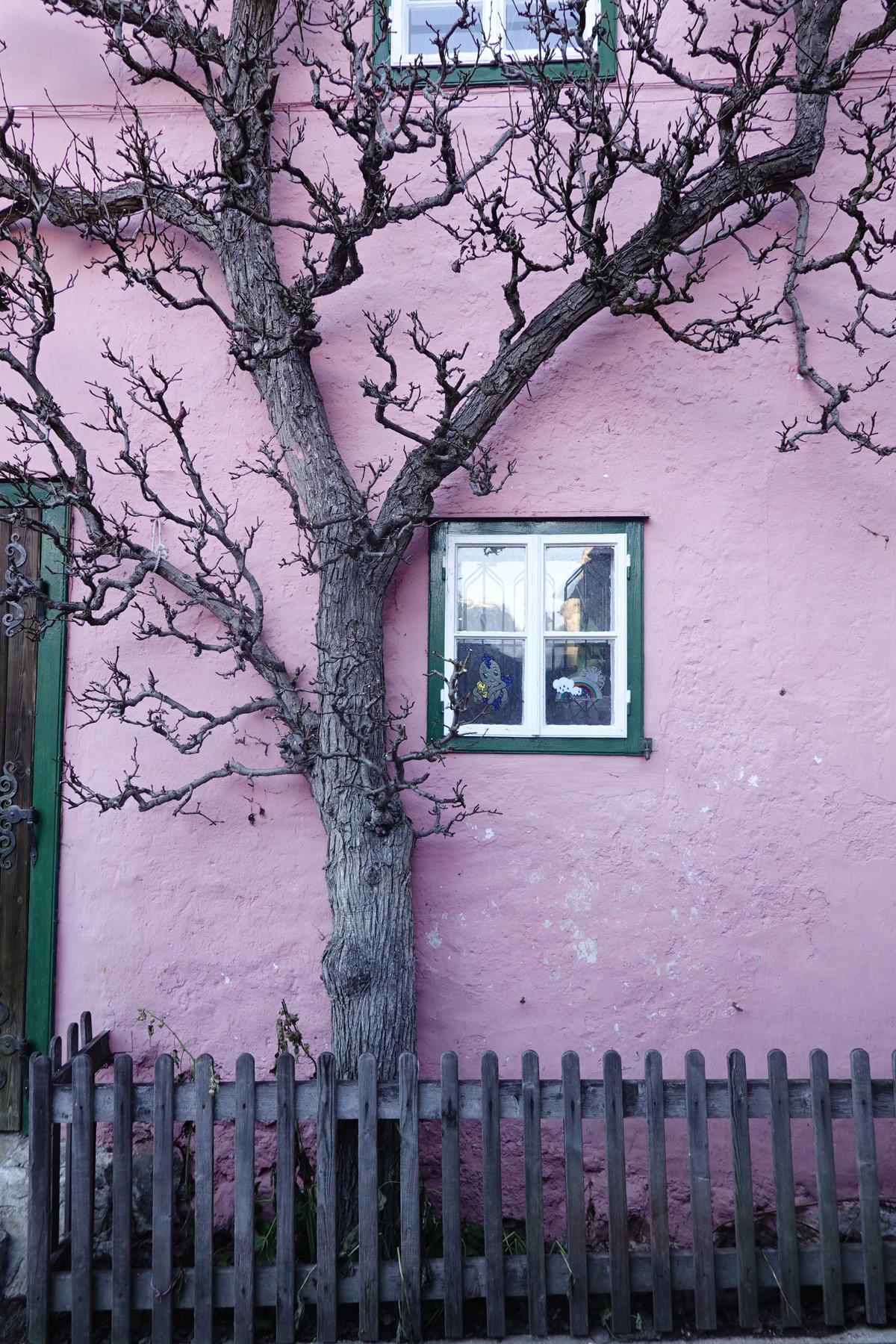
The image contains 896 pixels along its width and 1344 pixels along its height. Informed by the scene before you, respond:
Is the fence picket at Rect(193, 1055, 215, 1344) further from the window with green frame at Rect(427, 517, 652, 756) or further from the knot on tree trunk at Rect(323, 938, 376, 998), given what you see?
the window with green frame at Rect(427, 517, 652, 756)

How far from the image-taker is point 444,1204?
10.3 ft

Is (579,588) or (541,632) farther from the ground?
(579,588)

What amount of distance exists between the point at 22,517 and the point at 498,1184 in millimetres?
3130

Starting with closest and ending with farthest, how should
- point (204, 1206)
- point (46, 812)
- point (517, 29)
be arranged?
point (204, 1206) → point (46, 812) → point (517, 29)

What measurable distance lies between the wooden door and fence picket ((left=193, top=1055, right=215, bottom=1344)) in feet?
4.17

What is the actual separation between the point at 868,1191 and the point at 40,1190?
297cm

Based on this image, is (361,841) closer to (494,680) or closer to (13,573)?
(494,680)

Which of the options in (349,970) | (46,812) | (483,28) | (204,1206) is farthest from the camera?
(483,28)

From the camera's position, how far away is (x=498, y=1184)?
10.4 ft

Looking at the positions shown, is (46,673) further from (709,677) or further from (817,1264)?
(817,1264)

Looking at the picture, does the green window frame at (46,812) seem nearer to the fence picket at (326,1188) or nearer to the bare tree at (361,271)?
the bare tree at (361,271)

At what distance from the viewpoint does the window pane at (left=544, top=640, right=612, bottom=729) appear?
3.98 metres

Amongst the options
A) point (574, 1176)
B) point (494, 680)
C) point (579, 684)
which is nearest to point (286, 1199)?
point (574, 1176)

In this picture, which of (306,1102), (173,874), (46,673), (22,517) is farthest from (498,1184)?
(22,517)
